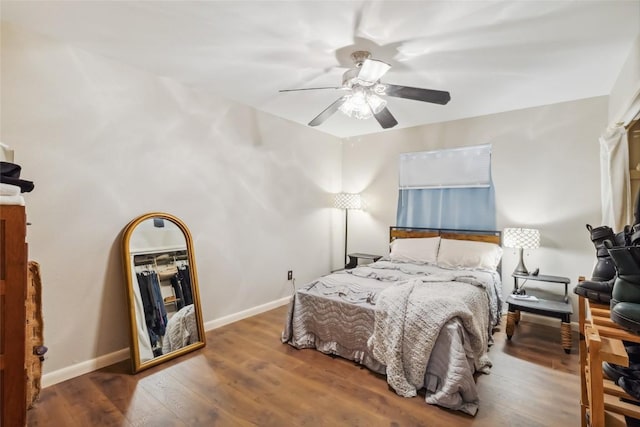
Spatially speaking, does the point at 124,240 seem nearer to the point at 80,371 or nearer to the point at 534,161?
the point at 80,371

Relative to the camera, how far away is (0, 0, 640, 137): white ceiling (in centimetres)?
177

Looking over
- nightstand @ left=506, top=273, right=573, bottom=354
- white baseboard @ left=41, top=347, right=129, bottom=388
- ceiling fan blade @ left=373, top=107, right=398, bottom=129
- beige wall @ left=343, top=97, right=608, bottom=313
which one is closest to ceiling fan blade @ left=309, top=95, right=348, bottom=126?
ceiling fan blade @ left=373, top=107, right=398, bottom=129

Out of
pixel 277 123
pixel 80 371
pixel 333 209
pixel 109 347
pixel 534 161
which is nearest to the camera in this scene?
pixel 80 371

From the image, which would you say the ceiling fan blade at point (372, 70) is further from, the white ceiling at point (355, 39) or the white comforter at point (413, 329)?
the white comforter at point (413, 329)

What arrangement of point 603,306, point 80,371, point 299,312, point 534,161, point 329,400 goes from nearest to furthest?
1. point 603,306
2. point 329,400
3. point 80,371
4. point 299,312
5. point 534,161

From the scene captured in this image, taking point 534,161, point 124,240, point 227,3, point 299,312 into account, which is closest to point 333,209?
point 299,312

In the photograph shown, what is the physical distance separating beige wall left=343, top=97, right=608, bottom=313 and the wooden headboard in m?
0.16

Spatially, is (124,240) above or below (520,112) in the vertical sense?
below

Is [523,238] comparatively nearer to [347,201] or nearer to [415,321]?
[415,321]

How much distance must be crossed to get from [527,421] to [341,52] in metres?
2.72

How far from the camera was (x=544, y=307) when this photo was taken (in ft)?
8.86

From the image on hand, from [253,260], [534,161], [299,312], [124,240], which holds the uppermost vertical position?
[534,161]

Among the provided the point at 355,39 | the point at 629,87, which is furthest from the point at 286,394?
the point at 629,87

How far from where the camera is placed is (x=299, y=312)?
2.75 metres
